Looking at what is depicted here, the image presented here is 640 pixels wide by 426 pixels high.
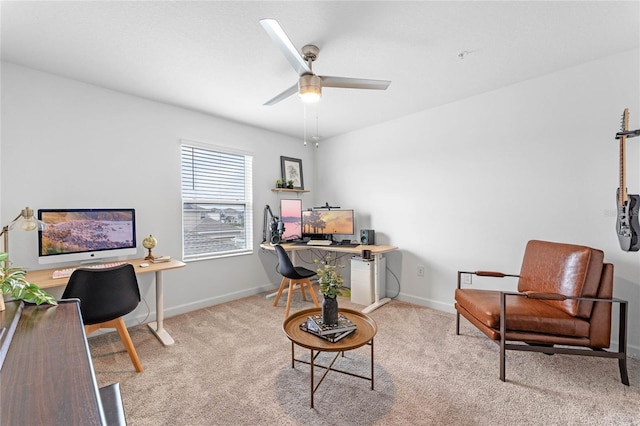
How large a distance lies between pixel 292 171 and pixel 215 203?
132 centimetres

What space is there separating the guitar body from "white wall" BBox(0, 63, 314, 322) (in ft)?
12.0

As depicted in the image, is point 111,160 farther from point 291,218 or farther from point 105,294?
point 291,218

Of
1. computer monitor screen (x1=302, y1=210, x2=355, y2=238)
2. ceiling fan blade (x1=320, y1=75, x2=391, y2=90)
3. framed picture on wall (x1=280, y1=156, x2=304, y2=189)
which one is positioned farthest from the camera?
framed picture on wall (x1=280, y1=156, x2=304, y2=189)

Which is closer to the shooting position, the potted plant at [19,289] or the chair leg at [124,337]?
the potted plant at [19,289]

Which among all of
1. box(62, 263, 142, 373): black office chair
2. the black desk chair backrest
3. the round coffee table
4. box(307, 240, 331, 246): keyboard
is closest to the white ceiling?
box(62, 263, 142, 373): black office chair

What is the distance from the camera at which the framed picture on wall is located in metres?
4.24

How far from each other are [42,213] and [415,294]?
3.77 m

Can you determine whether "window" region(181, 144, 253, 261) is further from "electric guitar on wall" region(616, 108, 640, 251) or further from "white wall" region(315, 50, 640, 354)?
"electric guitar on wall" region(616, 108, 640, 251)

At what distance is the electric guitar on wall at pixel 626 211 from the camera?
2.03 metres

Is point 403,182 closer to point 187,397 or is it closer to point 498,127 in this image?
point 498,127

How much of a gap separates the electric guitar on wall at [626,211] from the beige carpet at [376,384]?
0.93m

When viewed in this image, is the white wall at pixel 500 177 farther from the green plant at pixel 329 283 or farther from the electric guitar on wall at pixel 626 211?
the green plant at pixel 329 283

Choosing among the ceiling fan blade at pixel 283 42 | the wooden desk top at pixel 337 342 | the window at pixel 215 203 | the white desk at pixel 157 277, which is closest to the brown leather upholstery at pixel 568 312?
the wooden desk top at pixel 337 342

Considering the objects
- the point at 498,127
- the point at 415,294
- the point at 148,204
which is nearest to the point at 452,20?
the point at 498,127
